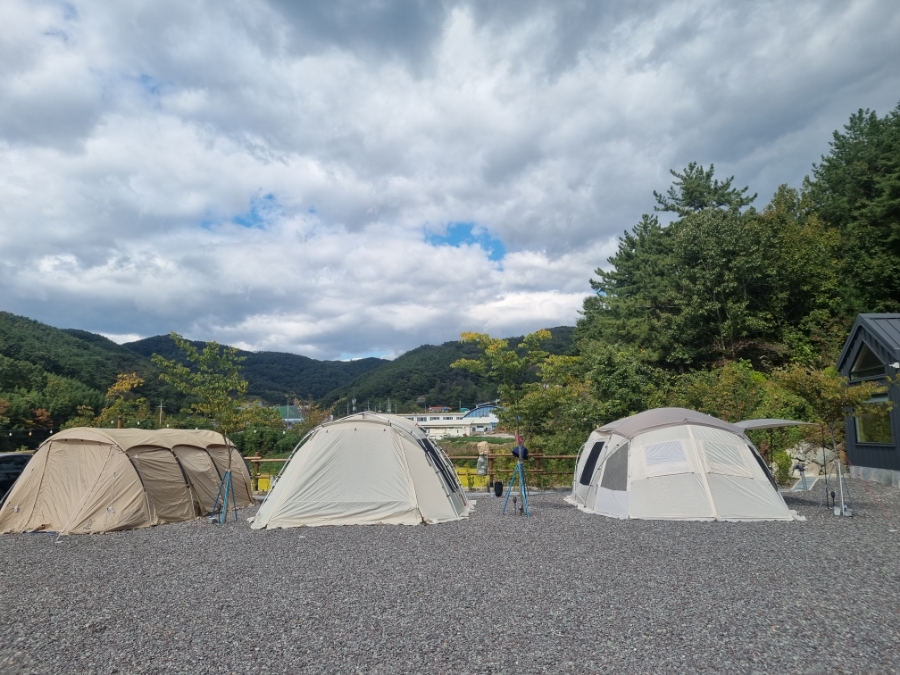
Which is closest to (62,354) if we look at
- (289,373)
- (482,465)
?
(482,465)

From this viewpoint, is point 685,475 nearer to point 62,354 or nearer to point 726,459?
point 726,459

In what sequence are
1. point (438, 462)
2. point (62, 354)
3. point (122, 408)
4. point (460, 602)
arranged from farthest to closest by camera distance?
point (62, 354) < point (122, 408) < point (438, 462) < point (460, 602)

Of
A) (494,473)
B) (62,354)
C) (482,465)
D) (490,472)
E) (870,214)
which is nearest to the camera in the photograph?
(490,472)

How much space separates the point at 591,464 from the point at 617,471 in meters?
1.84

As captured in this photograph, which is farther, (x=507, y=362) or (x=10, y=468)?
(x=507, y=362)

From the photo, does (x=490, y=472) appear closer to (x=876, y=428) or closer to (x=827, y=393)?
(x=827, y=393)

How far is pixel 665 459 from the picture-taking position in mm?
11680

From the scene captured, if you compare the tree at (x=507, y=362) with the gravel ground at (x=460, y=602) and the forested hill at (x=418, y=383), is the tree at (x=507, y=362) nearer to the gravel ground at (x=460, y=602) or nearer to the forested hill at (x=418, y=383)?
the gravel ground at (x=460, y=602)

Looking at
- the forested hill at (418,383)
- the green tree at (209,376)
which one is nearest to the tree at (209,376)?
the green tree at (209,376)

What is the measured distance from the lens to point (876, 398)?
1744cm

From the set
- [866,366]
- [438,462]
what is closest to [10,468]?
[438,462]

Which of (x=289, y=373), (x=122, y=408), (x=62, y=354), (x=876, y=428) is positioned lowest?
(x=876, y=428)

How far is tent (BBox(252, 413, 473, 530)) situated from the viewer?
1128 centimetres

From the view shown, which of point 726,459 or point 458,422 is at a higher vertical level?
point 458,422
